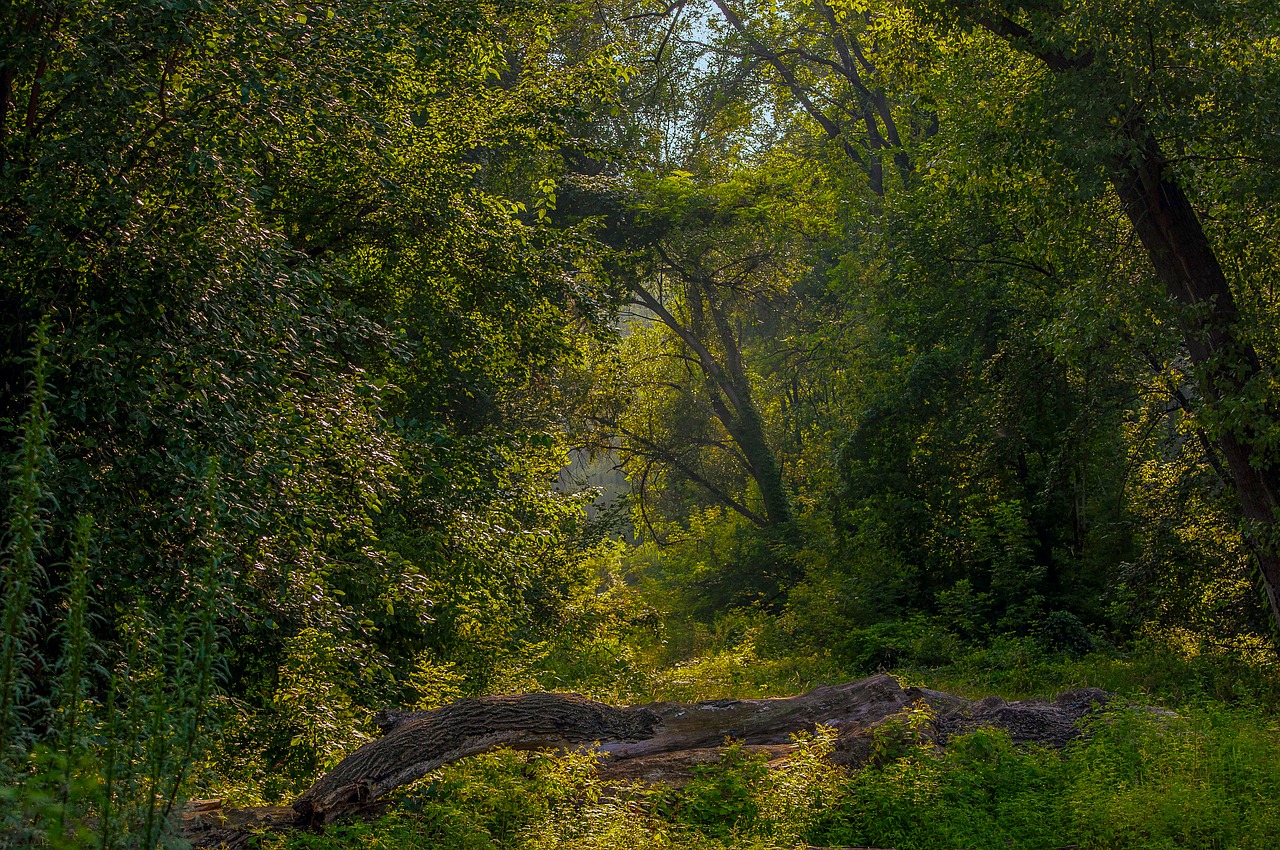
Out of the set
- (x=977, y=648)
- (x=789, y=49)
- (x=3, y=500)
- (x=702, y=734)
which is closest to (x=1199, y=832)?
(x=702, y=734)

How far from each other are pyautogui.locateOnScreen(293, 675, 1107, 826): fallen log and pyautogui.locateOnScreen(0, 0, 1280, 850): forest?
49 millimetres

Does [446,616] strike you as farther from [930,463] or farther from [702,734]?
[930,463]

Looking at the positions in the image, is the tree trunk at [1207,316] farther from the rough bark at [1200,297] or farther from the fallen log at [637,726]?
the fallen log at [637,726]

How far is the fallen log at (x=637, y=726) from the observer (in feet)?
28.1

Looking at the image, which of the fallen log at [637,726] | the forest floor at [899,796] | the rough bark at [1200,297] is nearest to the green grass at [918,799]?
the forest floor at [899,796]

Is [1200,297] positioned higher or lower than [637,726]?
higher

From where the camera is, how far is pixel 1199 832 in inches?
297

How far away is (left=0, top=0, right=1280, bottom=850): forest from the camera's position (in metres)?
6.83

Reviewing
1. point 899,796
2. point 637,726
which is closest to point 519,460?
point 637,726

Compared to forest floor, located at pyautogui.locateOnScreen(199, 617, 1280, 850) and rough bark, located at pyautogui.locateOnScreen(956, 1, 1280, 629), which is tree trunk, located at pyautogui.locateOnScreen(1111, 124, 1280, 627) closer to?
rough bark, located at pyautogui.locateOnScreen(956, 1, 1280, 629)

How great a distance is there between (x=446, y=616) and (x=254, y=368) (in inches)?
295

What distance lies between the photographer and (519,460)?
1310cm

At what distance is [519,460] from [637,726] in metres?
3.76

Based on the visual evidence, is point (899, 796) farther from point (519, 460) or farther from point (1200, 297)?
point (519, 460)
